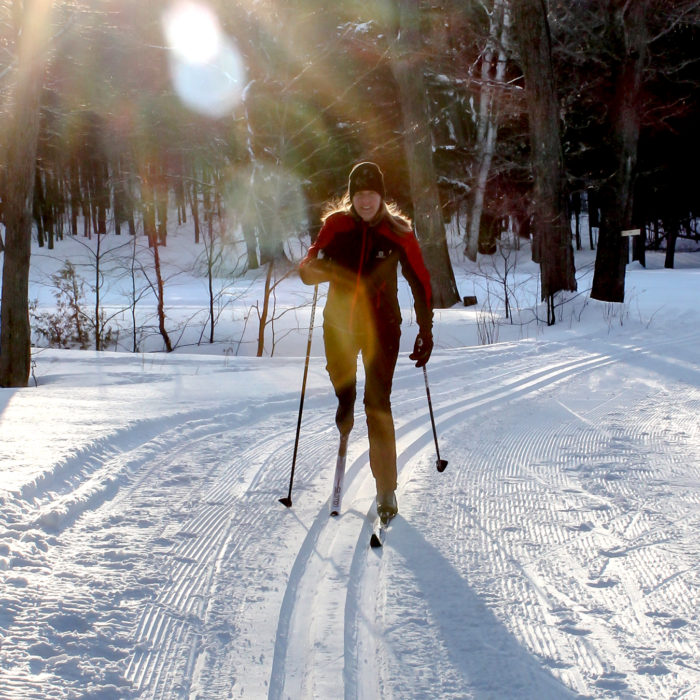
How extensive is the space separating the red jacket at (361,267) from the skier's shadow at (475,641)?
4.45 ft

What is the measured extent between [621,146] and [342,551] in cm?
1417

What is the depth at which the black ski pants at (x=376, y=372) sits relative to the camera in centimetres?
438

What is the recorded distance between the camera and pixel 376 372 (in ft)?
14.5

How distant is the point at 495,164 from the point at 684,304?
64.1ft

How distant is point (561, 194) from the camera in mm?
14875

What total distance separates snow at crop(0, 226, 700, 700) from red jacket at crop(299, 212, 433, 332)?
115 cm

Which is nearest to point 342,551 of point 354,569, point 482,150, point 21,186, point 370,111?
point 354,569

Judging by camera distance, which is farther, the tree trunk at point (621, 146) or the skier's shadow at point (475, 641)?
the tree trunk at point (621, 146)

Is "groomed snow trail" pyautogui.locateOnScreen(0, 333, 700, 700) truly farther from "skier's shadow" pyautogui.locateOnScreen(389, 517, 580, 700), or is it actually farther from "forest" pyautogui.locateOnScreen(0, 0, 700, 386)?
"forest" pyautogui.locateOnScreen(0, 0, 700, 386)

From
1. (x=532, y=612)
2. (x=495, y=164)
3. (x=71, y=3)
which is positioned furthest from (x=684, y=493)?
(x=495, y=164)

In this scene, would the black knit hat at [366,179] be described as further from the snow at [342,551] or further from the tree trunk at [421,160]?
the tree trunk at [421,160]

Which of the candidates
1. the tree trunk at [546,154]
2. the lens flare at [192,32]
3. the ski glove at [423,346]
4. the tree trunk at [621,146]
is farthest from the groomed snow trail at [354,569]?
the lens flare at [192,32]

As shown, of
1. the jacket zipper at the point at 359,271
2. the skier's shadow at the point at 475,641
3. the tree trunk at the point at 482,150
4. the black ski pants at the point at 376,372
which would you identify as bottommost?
the skier's shadow at the point at 475,641

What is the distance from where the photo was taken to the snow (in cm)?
272
